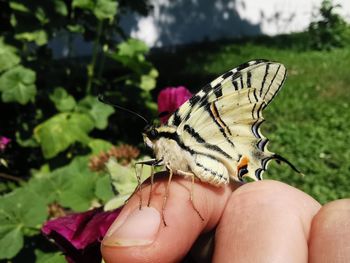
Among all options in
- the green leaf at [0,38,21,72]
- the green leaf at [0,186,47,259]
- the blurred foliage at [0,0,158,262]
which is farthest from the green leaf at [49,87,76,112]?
the green leaf at [0,186,47,259]

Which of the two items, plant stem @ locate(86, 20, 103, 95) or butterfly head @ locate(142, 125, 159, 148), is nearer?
butterfly head @ locate(142, 125, 159, 148)

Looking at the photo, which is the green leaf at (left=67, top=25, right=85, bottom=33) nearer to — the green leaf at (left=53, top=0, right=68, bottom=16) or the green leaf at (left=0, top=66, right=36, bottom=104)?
the green leaf at (left=53, top=0, right=68, bottom=16)

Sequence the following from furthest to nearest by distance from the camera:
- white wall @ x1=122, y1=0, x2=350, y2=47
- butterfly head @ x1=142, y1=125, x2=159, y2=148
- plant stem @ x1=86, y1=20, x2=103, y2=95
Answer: white wall @ x1=122, y1=0, x2=350, y2=47 < plant stem @ x1=86, y1=20, x2=103, y2=95 < butterfly head @ x1=142, y1=125, x2=159, y2=148

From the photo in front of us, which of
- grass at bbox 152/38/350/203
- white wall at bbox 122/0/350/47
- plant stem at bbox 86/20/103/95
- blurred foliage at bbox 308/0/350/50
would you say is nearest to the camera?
plant stem at bbox 86/20/103/95

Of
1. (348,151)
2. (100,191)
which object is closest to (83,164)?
(100,191)

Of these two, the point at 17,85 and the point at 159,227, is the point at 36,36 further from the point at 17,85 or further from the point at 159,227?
the point at 159,227

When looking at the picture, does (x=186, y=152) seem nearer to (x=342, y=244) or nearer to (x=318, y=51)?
(x=342, y=244)

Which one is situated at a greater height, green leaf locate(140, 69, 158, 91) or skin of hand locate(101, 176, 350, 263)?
skin of hand locate(101, 176, 350, 263)

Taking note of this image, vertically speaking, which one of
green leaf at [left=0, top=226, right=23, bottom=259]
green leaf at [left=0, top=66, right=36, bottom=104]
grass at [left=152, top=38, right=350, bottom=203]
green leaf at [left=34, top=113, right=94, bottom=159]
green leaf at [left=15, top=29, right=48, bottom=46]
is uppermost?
green leaf at [left=15, top=29, right=48, bottom=46]

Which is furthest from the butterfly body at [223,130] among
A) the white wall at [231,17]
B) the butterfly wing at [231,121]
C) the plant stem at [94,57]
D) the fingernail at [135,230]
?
the white wall at [231,17]
